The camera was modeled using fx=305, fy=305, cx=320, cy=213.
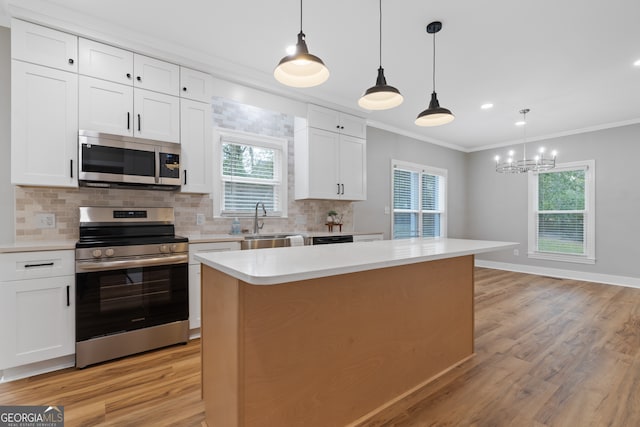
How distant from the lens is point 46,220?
259 cm

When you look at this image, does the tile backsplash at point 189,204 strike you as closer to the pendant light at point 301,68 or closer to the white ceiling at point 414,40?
the white ceiling at point 414,40

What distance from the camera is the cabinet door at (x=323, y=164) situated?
13.2 feet

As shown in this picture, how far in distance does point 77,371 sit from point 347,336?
2.11 m

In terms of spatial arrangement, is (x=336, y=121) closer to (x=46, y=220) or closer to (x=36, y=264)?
(x=46, y=220)

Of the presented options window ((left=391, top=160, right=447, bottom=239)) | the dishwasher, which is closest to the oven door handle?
the dishwasher

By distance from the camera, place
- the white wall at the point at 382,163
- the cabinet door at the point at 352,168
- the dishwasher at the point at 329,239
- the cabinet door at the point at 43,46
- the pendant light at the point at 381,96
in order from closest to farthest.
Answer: the pendant light at the point at 381,96 → the cabinet door at the point at 43,46 → the dishwasher at the point at 329,239 → the cabinet door at the point at 352,168 → the white wall at the point at 382,163

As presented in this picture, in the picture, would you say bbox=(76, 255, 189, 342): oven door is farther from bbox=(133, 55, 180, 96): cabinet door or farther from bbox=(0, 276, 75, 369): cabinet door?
bbox=(133, 55, 180, 96): cabinet door

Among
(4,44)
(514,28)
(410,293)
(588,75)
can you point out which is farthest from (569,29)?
(4,44)

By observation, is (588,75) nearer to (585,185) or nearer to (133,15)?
(585,185)

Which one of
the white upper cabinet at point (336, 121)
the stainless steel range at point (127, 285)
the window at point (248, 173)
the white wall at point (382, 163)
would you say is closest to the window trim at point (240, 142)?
the window at point (248, 173)

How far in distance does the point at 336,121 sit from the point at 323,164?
0.68 metres

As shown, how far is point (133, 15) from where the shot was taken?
2479 millimetres

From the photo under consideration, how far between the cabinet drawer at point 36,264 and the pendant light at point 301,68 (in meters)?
2.05

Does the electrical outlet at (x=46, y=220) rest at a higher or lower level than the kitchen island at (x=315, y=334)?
higher
